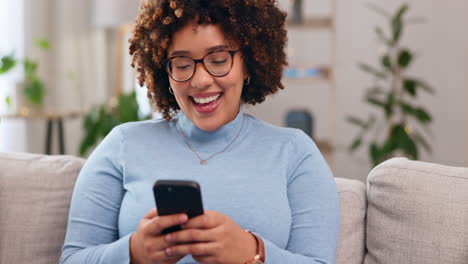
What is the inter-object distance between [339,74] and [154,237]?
11.4 feet

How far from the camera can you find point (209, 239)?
101 centimetres

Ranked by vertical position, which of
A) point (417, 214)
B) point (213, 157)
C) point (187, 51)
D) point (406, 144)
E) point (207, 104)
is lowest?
point (406, 144)

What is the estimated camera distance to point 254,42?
4.18ft

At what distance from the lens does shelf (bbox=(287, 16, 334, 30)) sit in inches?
167

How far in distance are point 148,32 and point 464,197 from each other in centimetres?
77

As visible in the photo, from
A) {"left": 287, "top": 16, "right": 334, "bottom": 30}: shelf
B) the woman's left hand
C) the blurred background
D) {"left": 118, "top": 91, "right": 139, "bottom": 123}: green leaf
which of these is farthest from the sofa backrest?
{"left": 287, "top": 16, "right": 334, "bottom": 30}: shelf

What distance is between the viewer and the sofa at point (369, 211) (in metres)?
1.26

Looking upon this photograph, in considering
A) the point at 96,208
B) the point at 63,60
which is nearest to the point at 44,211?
the point at 96,208

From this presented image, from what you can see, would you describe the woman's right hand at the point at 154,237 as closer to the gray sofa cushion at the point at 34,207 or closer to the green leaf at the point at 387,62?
the gray sofa cushion at the point at 34,207

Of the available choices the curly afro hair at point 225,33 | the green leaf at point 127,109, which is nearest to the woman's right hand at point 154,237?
the curly afro hair at point 225,33

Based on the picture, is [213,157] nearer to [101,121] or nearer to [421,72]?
[101,121]

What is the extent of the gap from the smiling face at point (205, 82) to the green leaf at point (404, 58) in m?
2.64

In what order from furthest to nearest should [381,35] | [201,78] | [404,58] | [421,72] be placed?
[421,72]
[381,35]
[404,58]
[201,78]

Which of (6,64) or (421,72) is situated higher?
(6,64)
